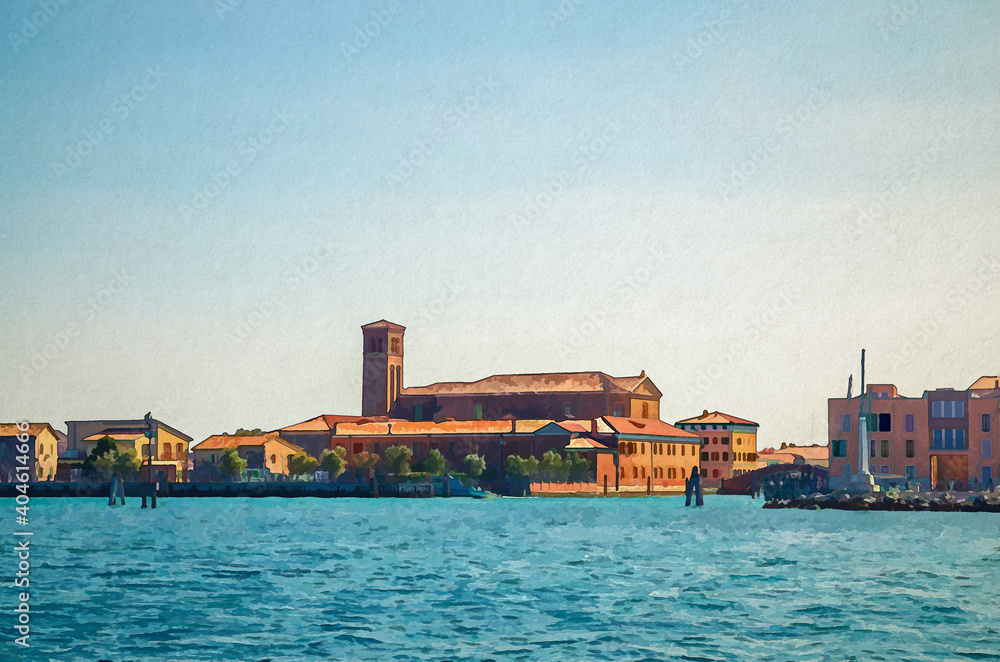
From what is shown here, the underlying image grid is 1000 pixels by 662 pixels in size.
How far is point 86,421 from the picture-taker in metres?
136

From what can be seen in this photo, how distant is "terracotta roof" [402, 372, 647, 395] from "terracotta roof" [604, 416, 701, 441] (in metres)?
3.57

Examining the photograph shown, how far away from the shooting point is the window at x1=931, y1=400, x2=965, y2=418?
79688 mm

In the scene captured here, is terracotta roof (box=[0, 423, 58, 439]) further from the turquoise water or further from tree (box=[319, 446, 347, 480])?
the turquoise water

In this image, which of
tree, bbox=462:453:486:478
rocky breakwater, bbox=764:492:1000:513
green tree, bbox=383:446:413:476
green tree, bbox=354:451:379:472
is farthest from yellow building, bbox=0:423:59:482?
rocky breakwater, bbox=764:492:1000:513

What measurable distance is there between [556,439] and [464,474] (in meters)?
7.10

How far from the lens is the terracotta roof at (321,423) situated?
379 ft

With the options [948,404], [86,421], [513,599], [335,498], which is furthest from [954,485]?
[86,421]

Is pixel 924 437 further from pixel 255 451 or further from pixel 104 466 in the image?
pixel 104 466

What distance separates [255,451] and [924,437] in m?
54.6

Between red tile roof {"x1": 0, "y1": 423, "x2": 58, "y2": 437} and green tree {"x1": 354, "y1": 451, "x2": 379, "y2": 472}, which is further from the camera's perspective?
red tile roof {"x1": 0, "y1": 423, "x2": 58, "y2": 437}

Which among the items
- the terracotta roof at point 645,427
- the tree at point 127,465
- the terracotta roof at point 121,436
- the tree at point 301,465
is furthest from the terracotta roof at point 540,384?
the tree at point 127,465

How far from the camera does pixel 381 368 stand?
119438mm

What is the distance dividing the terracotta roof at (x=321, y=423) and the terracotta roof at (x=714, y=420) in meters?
28.3

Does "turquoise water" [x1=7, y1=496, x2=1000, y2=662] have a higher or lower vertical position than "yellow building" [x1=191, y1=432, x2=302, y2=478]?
lower
